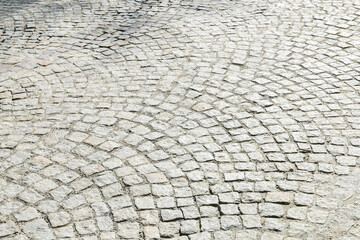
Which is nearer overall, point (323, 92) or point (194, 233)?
point (194, 233)

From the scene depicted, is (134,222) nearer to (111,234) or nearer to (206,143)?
(111,234)

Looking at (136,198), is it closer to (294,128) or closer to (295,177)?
(295,177)

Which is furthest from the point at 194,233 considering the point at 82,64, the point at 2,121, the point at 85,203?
the point at 82,64

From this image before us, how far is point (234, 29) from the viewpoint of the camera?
771cm

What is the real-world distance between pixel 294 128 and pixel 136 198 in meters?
1.89

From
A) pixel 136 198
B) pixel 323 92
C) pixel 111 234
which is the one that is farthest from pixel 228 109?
pixel 111 234

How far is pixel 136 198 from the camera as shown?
14.1 feet

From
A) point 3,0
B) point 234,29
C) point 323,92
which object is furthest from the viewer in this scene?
point 3,0

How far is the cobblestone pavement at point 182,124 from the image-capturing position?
13.5ft

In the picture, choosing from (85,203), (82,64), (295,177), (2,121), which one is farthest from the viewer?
(82,64)

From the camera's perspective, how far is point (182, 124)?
534 centimetres

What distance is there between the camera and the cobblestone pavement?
13.5 feet

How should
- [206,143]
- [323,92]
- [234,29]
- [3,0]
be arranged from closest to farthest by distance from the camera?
[206,143] < [323,92] < [234,29] < [3,0]

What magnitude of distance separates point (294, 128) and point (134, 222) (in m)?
2.06
